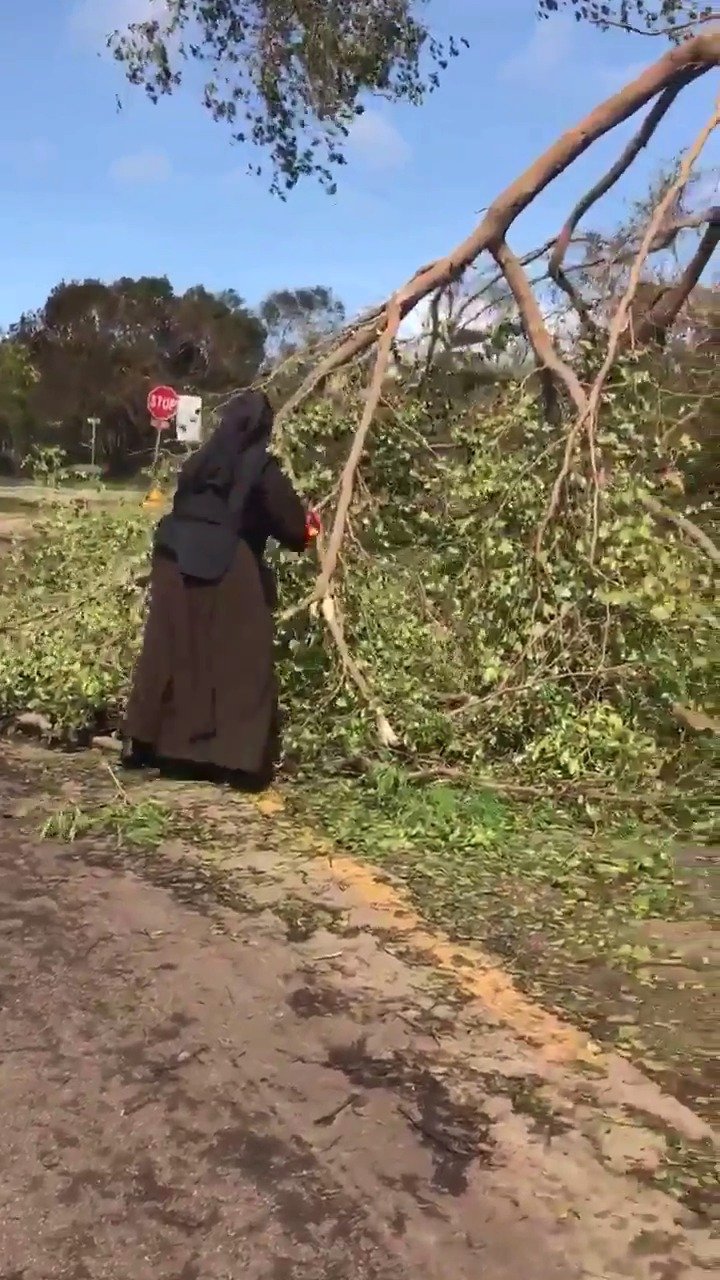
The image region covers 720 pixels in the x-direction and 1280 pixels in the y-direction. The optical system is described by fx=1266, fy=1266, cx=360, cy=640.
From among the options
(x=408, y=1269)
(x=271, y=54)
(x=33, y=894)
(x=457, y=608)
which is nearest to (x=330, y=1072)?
(x=408, y=1269)

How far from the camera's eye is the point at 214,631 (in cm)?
469

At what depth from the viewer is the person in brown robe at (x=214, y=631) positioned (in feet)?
15.3

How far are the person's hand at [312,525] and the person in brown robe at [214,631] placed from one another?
14 centimetres

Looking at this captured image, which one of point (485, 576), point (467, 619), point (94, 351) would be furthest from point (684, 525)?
point (94, 351)

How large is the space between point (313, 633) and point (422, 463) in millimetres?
1074

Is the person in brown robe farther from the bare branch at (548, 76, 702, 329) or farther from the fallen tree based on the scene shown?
the bare branch at (548, 76, 702, 329)

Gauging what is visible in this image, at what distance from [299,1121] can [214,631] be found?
95.5 inches

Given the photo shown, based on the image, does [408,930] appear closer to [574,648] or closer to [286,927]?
[286,927]

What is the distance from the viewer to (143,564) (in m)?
5.40

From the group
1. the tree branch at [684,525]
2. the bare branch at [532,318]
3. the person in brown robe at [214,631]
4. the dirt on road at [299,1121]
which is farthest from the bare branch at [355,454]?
the dirt on road at [299,1121]

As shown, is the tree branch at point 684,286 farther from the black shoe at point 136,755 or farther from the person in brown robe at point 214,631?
the black shoe at point 136,755

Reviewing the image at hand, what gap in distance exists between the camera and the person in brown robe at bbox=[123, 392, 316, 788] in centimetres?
467

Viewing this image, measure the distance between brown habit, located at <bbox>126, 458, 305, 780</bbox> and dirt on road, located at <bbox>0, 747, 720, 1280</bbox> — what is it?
47.7 inches

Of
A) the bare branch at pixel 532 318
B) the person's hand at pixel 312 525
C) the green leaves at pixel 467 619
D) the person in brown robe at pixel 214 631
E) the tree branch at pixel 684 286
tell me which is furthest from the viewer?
the tree branch at pixel 684 286
